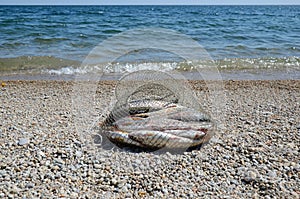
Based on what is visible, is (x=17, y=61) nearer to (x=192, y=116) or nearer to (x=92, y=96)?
(x=92, y=96)

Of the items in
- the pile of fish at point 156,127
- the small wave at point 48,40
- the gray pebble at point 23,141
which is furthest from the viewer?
the small wave at point 48,40

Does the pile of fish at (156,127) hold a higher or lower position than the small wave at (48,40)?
lower

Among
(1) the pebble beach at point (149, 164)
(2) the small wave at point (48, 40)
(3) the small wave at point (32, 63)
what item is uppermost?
(2) the small wave at point (48, 40)

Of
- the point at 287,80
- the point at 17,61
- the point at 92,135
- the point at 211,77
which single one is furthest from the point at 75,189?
the point at 17,61

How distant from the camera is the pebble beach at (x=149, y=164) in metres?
2.85

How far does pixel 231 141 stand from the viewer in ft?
12.4

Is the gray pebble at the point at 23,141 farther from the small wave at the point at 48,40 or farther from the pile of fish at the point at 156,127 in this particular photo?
the small wave at the point at 48,40

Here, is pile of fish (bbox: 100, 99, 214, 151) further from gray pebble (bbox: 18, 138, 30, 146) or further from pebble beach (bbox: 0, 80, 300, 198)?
gray pebble (bbox: 18, 138, 30, 146)

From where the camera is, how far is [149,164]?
3.24 metres

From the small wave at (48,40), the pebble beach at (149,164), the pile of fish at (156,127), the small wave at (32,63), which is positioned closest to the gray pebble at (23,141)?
the pebble beach at (149,164)

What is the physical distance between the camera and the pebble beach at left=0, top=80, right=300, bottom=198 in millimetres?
2848

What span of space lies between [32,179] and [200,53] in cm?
810

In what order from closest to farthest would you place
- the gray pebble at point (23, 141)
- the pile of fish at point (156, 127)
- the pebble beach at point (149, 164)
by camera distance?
1. the pebble beach at point (149, 164)
2. the pile of fish at point (156, 127)
3. the gray pebble at point (23, 141)

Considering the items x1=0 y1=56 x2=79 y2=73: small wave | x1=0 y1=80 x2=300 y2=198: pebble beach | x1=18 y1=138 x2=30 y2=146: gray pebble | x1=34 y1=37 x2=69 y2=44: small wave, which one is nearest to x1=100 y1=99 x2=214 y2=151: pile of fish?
x1=0 y1=80 x2=300 y2=198: pebble beach
